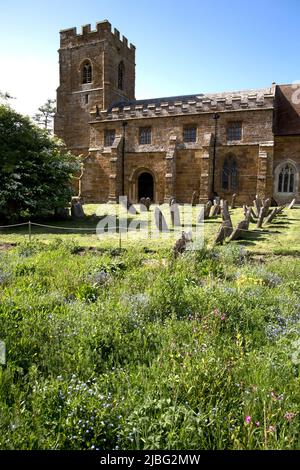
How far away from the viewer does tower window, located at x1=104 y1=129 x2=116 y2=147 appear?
27500mm

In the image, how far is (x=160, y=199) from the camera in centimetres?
2573

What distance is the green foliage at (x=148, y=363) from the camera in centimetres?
261

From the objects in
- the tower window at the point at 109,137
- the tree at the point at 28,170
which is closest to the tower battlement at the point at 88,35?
the tower window at the point at 109,137

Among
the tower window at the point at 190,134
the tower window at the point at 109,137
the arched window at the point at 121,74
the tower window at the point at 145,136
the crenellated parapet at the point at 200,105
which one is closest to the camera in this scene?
the crenellated parapet at the point at 200,105

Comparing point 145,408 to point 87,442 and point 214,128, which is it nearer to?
point 87,442

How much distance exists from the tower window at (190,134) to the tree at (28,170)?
11.3 metres

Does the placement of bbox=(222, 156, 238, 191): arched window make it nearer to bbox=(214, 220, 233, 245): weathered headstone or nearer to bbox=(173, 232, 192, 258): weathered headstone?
bbox=(214, 220, 233, 245): weathered headstone

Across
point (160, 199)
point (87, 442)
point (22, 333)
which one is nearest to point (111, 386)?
point (87, 442)

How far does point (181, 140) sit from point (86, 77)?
13462 millimetres

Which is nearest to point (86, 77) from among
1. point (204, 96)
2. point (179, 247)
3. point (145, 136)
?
point (145, 136)

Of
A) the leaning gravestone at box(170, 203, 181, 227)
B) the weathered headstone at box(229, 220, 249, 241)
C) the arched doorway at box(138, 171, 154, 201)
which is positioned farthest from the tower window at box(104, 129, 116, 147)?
the weathered headstone at box(229, 220, 249, 241)

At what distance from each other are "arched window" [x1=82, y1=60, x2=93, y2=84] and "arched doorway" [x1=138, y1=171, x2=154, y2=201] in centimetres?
1207

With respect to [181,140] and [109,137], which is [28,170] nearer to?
[181,140]

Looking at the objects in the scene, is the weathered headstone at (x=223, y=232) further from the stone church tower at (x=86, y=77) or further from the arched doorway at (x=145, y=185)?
the stone church tower at (x=86, y=77)
